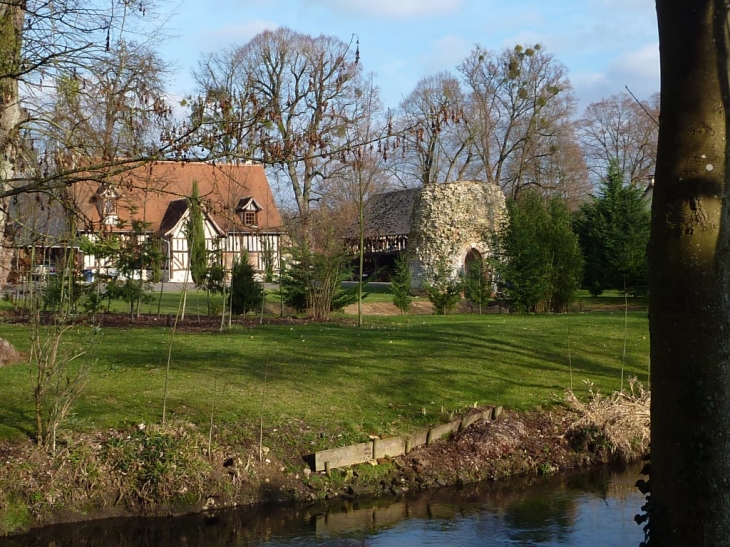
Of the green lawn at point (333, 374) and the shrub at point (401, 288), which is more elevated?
the shrub at point (401, 288)

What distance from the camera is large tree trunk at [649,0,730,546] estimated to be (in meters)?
4.67

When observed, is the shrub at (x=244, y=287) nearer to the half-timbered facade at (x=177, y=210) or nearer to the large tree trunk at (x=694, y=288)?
→ the half-timbered facade at (x=177, y=210)

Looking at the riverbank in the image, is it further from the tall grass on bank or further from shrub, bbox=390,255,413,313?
shrub, bbox=390,255,413,313

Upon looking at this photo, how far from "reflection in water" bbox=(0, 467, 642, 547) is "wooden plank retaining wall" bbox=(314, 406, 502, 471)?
1.81ft

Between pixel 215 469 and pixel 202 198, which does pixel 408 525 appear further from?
pixel 202 198

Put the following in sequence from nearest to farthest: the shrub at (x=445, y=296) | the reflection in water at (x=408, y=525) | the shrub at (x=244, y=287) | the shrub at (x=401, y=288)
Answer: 1. the reflection in water at (x=408, y=525)
2. the shrub at (x=244, y=287)
3. the shrub at (x=401, y=288)
4. the shrub at (x=445, y=296)

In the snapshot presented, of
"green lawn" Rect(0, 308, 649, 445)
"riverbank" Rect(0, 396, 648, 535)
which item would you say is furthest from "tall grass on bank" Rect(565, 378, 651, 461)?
"green lawn" Rect(0, 308, 649, 445)

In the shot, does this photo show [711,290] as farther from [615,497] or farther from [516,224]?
[516,224]

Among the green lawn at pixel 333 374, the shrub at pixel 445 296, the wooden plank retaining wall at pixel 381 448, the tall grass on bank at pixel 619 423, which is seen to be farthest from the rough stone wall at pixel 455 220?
the wooden plank retaining wall at pixel 381 448

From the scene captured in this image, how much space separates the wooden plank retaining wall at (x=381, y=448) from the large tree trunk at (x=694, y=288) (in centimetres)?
512

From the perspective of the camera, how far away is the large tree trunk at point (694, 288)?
467 cm

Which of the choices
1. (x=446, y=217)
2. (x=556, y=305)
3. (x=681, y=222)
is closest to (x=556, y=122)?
(x=446, y=217)

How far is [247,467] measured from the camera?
9.07 m

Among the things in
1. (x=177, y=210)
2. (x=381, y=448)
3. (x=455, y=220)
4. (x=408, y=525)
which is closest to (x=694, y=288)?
(x=408, y=525)
